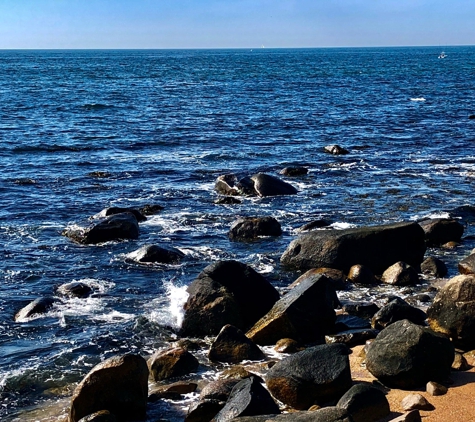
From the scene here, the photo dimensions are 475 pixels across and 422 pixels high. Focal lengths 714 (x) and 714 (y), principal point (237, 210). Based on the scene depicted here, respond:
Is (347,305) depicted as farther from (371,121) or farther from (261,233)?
(371,121)

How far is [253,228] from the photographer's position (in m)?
19.4

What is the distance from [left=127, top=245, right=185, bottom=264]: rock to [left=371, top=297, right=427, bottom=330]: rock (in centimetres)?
601

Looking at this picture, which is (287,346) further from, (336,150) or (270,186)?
(336,150)

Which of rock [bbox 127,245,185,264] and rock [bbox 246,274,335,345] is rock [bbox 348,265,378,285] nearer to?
rock [bbox 246,274,335,345]

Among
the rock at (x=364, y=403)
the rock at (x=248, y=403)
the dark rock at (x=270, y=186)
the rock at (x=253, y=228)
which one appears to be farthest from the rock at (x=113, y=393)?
the dark rock at (x=270, y=186)

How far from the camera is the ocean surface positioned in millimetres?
13094

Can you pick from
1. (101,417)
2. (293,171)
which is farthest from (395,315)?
(293,171)

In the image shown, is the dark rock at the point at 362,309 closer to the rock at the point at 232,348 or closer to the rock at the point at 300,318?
the rock at the point at 300,318

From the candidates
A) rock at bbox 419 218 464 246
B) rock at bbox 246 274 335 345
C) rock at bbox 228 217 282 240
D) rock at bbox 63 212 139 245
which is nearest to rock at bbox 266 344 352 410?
rock at bbox 246 274 335 345

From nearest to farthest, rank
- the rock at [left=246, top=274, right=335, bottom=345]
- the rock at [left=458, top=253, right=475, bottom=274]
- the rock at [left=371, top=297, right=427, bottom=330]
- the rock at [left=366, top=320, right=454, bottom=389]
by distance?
the rock at [left=366, top=320, right=454, bottom=389]
the rock at [left=246, top=274, right=335, bottom=345]
the rock at [left=371, top=297, right=427, bottom=330]
the rock at [left=458, top=253, right=475, bottom=274]

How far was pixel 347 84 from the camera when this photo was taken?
75188mm

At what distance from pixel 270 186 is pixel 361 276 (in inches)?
348

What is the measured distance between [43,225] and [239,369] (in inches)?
441

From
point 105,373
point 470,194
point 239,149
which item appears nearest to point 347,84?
point 239,149
